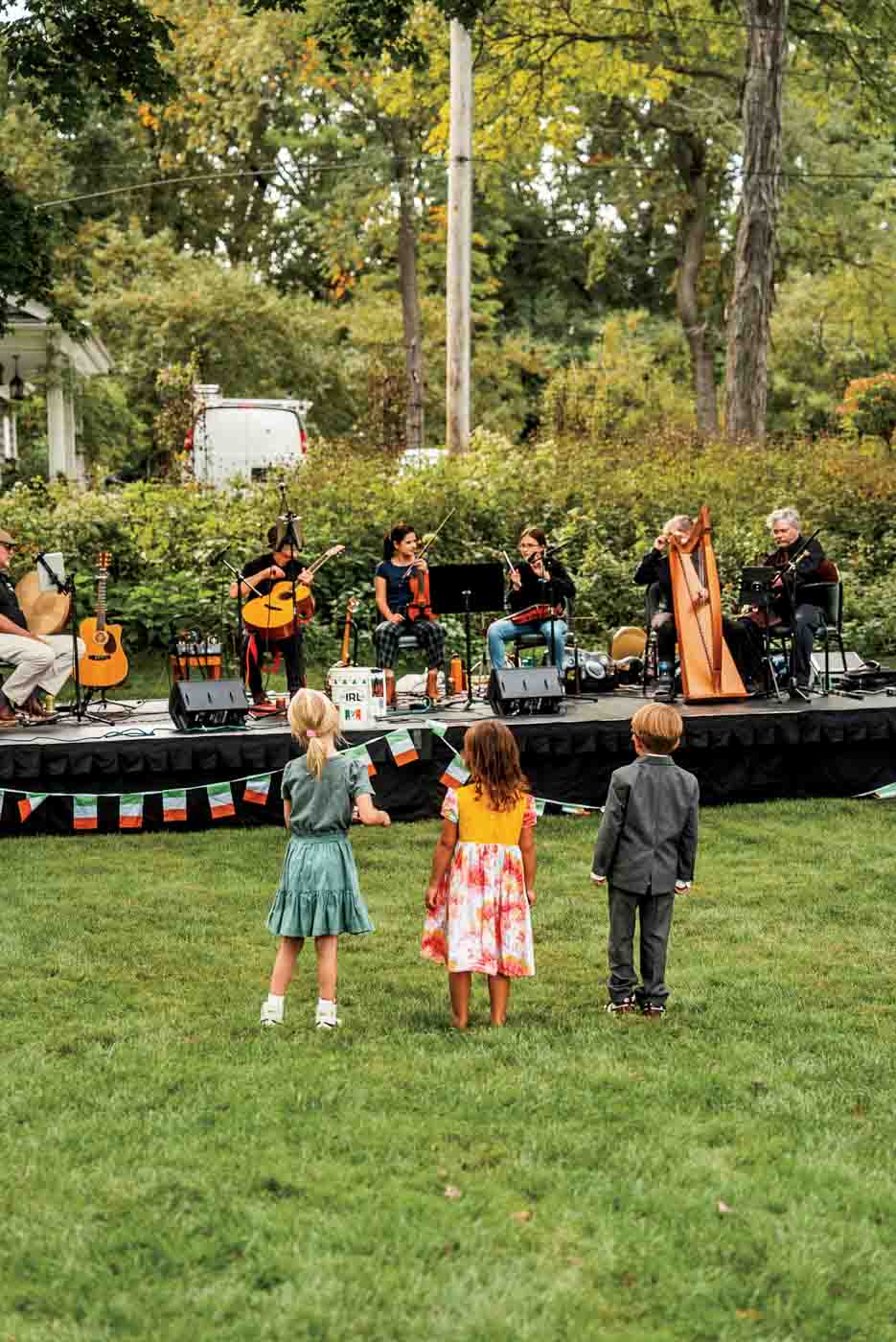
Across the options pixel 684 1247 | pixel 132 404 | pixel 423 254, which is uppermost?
pixel 423 254

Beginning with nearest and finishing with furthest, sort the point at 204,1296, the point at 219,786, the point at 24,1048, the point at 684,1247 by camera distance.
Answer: the point at 204,1296 → the point at 684,1247 → the point at 24,1048 → the point at 219,786

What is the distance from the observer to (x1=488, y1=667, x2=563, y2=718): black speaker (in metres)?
10.6

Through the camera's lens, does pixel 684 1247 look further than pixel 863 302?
No

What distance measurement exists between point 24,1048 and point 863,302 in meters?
22.8

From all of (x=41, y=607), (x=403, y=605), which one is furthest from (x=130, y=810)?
(x=403, y=605)

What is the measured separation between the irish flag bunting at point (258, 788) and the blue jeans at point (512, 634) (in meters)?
2.22

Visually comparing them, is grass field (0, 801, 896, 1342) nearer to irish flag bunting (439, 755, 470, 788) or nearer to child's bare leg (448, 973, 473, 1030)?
child's bare leg (448, 973, 473, 1030)

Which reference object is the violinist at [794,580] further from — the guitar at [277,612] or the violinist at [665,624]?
the guitar at [277,612]

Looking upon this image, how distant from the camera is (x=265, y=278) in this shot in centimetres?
3772

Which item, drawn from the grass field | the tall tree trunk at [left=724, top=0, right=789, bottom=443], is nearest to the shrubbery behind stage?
the tall tree trunk at [left=724, top=0, right=789, bottom=443]

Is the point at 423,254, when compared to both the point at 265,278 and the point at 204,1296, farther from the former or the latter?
the point at 204,1296

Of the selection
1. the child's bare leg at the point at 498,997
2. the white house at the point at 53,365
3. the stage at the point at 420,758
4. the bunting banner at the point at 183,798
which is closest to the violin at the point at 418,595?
the stage at the point at 420,758

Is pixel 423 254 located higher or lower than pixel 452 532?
higher

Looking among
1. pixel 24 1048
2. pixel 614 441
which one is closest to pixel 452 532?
pixel 614 441
